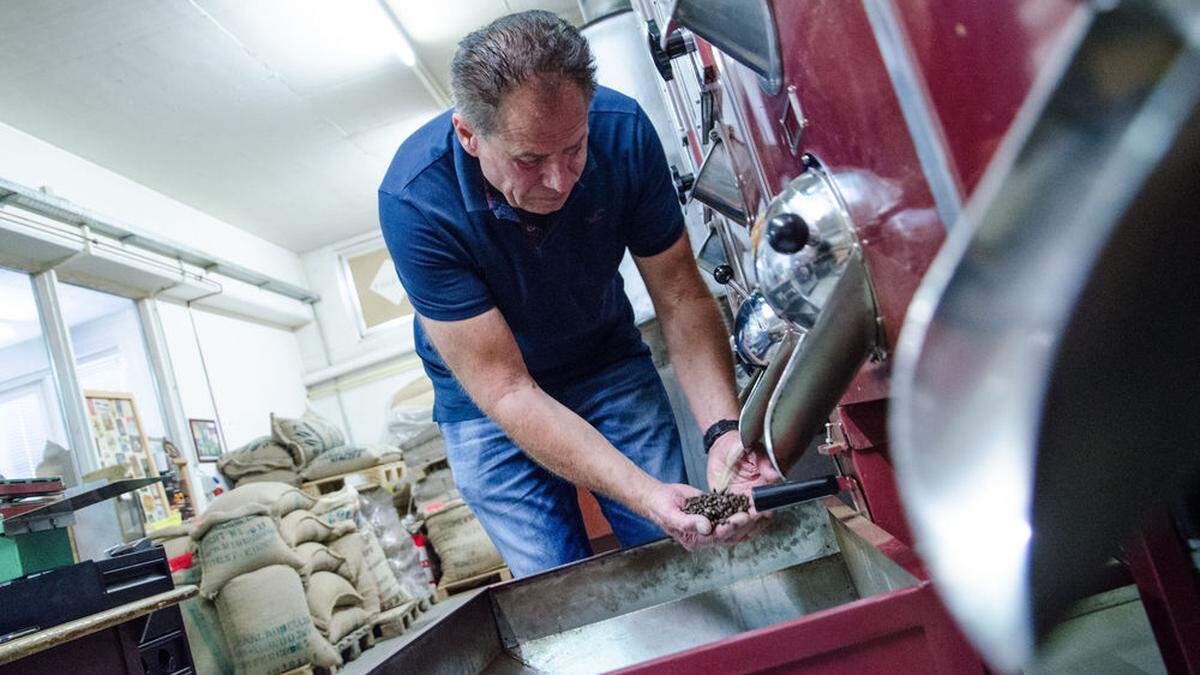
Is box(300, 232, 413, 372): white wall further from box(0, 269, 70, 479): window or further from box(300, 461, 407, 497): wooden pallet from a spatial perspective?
box(0, 269, 70, 479): window

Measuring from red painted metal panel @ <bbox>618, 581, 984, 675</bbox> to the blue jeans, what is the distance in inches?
39.0

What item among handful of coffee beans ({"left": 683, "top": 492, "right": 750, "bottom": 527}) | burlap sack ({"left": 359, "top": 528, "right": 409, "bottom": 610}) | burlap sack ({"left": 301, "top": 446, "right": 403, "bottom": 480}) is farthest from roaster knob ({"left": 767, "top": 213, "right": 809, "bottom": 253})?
burlap sack ({"left": 301, "top": 446, "right": 403, "bottom": 480})

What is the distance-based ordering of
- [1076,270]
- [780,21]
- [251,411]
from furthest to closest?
[251,411] → [780,21] → [1076,270]

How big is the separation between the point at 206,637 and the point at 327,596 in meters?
0.42

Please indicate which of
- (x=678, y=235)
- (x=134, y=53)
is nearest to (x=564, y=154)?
(x=678, y=235)

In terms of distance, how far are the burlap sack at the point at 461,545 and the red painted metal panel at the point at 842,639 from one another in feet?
12.0

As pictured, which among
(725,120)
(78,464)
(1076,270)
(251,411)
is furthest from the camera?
(251,411)

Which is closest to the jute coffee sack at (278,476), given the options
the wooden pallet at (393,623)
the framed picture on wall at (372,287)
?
the wooden pallet at (393,623)

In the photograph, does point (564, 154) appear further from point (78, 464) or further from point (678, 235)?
point (78, 464)

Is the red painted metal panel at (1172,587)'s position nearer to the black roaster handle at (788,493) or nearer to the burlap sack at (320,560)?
the black roaster handle at (788,493)

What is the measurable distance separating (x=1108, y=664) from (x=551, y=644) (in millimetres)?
982

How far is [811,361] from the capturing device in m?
0.60

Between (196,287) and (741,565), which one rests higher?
(196,287)

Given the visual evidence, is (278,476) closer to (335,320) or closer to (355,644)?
(355,644)
